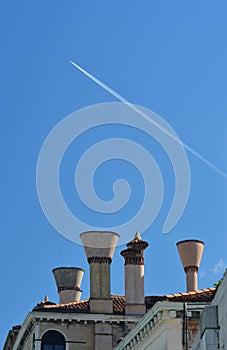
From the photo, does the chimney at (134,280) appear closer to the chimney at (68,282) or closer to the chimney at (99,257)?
the chimney at (99,257)

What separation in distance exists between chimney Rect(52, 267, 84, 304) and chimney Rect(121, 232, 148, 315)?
172 inches

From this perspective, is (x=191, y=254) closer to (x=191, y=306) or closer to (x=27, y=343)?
(x=27, y=343)

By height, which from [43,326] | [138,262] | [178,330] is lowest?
[178,330]

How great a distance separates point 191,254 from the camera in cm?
3759

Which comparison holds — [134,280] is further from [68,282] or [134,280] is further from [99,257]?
[68,282]

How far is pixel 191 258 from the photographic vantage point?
37.6m

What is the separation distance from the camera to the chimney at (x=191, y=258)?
37.5 meters

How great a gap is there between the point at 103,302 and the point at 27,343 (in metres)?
3.64

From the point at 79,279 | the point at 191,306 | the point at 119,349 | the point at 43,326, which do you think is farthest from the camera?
the point at 79,279

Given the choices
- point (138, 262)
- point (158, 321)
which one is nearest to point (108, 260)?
point (138, 262)

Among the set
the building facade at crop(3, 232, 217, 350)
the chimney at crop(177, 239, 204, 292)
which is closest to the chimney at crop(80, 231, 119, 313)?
the building facade at crop(3, 232, 217, 350)

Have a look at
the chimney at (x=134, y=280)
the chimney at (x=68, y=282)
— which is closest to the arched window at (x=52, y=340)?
the chimney at (x=134, y=280)

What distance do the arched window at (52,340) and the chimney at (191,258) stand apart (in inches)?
197

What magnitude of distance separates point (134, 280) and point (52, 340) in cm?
352
